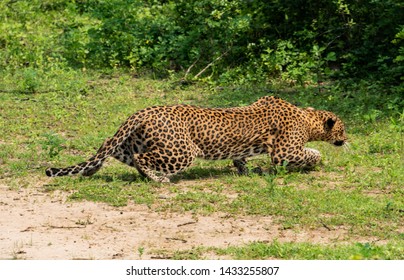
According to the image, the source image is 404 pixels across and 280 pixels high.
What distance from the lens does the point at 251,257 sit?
27.6 feet

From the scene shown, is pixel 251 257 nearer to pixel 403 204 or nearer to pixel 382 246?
pixel 382 246

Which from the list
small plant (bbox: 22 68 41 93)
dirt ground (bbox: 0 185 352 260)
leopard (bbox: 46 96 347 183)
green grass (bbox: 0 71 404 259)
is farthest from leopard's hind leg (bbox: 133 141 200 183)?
small plant (bbox: 22 68 41 93)

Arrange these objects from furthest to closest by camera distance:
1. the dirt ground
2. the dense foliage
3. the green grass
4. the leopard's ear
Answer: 1. the dense foliage
2. the leopard's ear
3. the green grass
4. the dirt ground

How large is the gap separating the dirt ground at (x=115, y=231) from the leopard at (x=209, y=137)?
0.92 metres

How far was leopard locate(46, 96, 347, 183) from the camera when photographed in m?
11.0

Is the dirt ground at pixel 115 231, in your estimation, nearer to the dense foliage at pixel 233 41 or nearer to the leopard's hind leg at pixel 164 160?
the leopard's hind leg at pixel 164 160

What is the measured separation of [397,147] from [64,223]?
15.8ft

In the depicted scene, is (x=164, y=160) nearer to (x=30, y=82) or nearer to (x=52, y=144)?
(x=52, y=144)

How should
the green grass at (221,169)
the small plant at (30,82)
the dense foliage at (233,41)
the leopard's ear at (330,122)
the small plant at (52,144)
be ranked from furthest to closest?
the dense foliage at (233,41), the small plant at (30,82), the small plant at (52,144), the leopard's ear at (330,122), the green grass at (221,169)

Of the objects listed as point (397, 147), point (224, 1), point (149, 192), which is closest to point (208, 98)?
point (224, 1)

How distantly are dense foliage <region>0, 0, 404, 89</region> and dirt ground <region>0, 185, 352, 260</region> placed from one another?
6.56 meters

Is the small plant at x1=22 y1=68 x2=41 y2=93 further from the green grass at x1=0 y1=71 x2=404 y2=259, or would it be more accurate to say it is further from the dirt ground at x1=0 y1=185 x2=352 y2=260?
the dirt ground at x1=0 y1=185 x2=352 y2=260

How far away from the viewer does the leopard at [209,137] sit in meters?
11.0

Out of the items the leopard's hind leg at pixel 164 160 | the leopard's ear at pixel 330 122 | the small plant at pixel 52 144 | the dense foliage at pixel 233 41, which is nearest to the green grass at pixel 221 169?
the small plant at pixel 52 144
